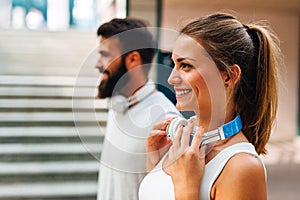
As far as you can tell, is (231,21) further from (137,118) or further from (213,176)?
(137,118)

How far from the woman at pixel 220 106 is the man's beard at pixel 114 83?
31 cm

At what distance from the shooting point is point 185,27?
38.6 inches

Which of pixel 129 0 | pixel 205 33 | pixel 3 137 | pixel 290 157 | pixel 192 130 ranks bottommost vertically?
pixel 290 157

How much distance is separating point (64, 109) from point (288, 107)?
5.52 metres

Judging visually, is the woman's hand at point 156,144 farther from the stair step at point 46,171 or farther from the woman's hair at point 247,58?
the stair step at point 46,171

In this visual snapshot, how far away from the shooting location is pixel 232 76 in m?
0.95

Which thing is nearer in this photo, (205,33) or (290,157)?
(205,33)

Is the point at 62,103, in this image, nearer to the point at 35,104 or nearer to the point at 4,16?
the point at 35,104

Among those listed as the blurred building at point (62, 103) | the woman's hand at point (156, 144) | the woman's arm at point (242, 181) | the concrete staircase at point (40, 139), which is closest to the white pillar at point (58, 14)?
the blurred building at point (62, 103)

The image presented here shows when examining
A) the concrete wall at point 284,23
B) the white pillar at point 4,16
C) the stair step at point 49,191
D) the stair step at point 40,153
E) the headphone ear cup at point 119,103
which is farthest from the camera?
the white pillar at point 4,16

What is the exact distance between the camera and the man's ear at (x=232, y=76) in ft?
3.10

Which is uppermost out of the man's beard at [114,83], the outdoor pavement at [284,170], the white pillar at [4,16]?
the man's beard at [114,83]

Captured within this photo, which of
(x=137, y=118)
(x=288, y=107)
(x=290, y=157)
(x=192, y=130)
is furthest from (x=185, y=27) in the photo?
(x=288, y=107)

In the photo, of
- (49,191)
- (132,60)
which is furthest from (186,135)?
(49,191)
